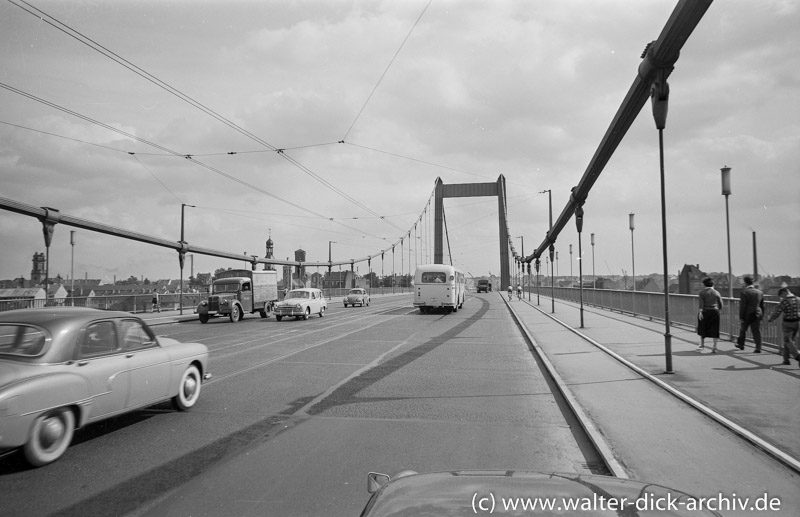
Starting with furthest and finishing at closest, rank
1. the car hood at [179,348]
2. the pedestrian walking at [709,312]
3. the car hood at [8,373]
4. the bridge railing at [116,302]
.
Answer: the bridge railing at [116,302] < the pedestrian walking at [709,312] < the car hood at [179,348] < the car hood at [8,373]

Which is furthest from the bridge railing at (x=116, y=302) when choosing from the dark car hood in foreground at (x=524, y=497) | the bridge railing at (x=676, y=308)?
the bridge railing at (x=676, y=308)

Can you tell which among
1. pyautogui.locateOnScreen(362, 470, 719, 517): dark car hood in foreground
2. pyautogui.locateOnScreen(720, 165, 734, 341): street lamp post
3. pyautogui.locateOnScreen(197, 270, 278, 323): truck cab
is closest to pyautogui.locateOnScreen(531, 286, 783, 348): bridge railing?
pyautogui.locateOnScreen(720, 165, 734, 341): street lamp post

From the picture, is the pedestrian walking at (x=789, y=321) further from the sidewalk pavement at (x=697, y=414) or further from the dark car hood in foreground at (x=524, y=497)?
the dark car hood in foreground at (x=524, y=497)

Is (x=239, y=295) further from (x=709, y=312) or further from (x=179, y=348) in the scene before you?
(x=709, y=312)

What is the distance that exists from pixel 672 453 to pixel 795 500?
1144 mm

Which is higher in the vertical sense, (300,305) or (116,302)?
(116,302)

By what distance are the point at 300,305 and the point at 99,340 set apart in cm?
2180

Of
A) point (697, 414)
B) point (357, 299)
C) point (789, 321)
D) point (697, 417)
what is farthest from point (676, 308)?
point (357, 299)

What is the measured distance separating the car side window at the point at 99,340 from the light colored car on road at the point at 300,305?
21.1 meters

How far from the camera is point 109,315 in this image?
20.2ft

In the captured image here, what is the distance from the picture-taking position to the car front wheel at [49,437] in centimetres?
472

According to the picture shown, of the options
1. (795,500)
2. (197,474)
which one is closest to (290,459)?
(197,474)

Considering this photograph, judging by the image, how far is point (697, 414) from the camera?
645 cm

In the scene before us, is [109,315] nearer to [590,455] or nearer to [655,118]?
[590,455]
